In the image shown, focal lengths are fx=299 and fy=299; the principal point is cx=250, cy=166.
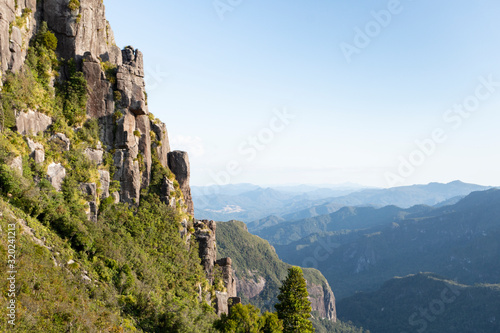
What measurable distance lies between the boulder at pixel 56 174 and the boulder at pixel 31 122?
4010mm

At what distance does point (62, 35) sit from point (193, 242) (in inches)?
1384

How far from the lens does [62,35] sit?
125 ft

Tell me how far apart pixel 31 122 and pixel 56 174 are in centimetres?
580

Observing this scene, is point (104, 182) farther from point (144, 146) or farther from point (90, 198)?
point (144, 146)

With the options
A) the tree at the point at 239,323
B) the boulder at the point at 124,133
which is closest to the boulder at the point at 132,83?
the boulder at the point at 124,133

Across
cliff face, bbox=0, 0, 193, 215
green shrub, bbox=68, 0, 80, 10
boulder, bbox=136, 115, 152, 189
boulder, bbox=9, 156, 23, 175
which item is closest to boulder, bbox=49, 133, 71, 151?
cliff face, bbox=0, 0, 193, 215

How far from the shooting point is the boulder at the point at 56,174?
30.5 metres

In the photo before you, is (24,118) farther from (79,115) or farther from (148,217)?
(148,217)

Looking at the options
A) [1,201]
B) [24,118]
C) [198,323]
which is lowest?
[198,323]

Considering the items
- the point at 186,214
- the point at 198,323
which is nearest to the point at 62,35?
the point at 186,214

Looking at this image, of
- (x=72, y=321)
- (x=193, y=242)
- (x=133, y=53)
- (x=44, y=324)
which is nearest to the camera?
(x=44, y=324)

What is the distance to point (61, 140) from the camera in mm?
33062

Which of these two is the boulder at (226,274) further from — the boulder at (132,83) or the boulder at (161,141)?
the boulder at (132,83)

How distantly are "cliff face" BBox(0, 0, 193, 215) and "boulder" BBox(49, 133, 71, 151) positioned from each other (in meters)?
1.42
